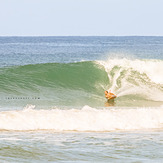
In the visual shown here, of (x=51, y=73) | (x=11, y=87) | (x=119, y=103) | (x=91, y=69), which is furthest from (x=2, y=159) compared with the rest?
(x=91, y=69)

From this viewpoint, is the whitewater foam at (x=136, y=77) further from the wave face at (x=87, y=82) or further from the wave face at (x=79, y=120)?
the wave face at (x=79, y=120)

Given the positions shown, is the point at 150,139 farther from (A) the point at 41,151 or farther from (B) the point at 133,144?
(A) the point at 41,151

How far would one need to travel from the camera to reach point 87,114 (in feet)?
41.2

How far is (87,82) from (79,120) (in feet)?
36.8

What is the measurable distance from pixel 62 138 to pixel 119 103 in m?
8.24

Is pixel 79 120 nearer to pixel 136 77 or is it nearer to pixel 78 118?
pixel 78 118

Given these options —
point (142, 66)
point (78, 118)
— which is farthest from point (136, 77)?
point (78, 118)

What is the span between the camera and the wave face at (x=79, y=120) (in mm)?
11442

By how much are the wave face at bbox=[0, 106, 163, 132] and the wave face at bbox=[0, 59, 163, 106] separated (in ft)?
14.7

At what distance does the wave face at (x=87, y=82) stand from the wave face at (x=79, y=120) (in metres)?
4.50

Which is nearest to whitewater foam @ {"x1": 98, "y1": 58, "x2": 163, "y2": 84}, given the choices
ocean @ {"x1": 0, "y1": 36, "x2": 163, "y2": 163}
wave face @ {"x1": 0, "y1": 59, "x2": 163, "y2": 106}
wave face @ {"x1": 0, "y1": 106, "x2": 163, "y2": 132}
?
wave face @ {"x1": 0, "y1": 59, "x2": 163, "y2": 106}

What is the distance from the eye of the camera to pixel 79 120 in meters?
12.1

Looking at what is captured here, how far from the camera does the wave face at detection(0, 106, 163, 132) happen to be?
1144cm

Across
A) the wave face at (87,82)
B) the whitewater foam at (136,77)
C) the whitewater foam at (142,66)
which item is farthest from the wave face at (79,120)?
the whitewater foam at (142,66)
